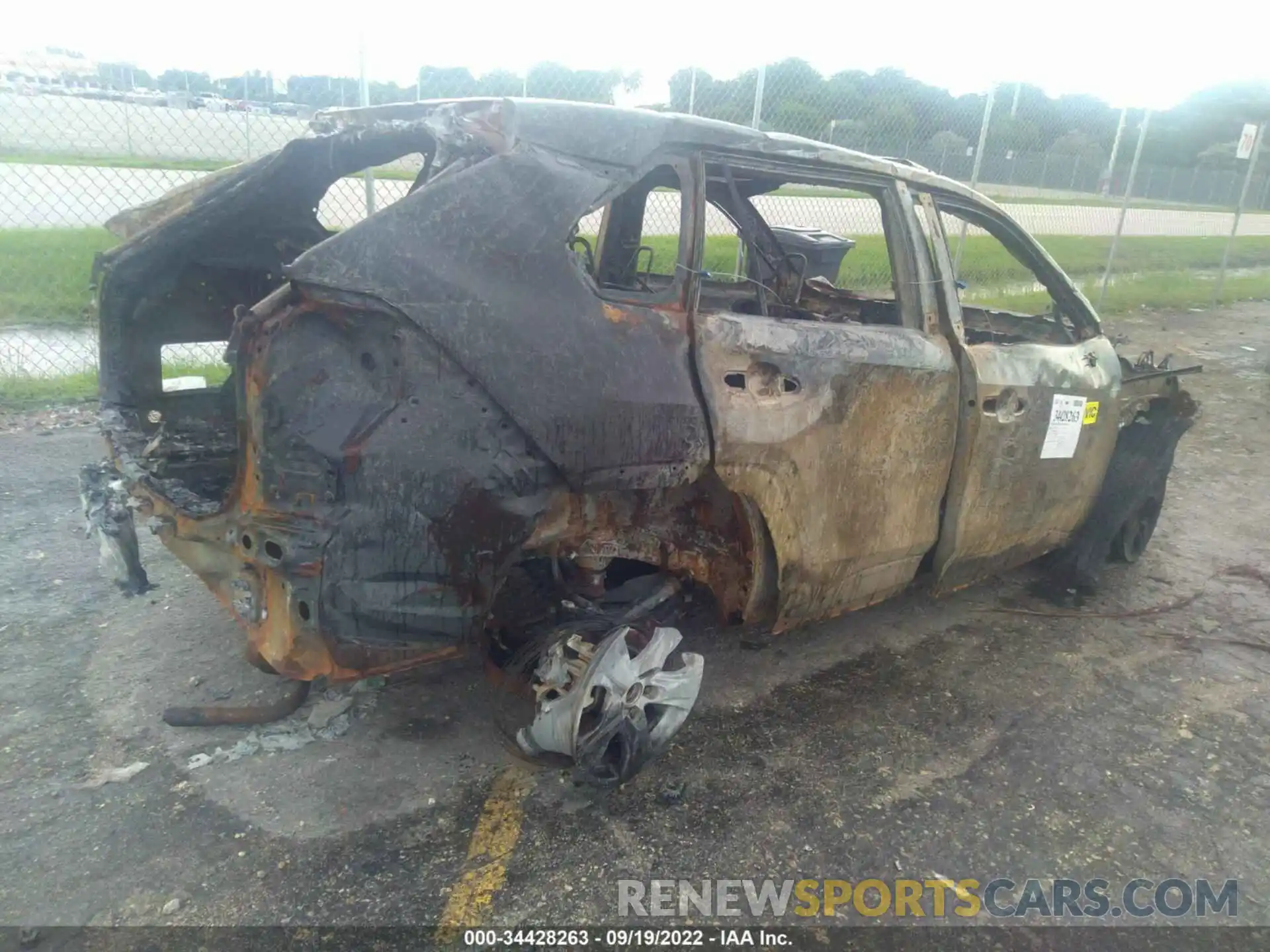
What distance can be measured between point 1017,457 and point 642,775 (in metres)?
2.00

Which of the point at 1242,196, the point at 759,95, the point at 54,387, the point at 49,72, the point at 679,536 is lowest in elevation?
the point at 54,387

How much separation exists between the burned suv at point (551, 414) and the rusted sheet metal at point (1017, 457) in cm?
2

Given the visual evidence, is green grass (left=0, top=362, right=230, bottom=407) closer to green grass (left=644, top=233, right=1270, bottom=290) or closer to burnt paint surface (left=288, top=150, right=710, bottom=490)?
green grass (left=644, top=233, right=1270, bottom=290)

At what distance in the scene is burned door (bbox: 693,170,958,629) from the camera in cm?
272

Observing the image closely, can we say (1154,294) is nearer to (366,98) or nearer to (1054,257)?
(1054,257)

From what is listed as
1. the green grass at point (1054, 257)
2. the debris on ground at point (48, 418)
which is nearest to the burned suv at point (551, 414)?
the green grass at point (1054, 257)

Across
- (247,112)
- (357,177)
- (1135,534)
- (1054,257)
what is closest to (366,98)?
(357,177)

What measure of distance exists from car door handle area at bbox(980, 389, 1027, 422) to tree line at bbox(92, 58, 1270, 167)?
242cm

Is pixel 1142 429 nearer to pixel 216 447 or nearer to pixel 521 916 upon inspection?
pixel 521 916

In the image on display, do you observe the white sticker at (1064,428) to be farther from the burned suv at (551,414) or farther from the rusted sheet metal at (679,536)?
the rusted sheet metal at (679,536)

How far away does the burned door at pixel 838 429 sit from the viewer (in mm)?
2721

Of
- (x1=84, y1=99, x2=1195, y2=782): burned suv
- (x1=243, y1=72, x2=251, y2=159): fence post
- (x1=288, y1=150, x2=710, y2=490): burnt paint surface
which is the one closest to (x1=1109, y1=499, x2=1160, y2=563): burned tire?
(x1=84, y1=99, x2=1195, y2=782): burned suv

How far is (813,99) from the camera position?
845 cm

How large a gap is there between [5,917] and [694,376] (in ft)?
7.30
